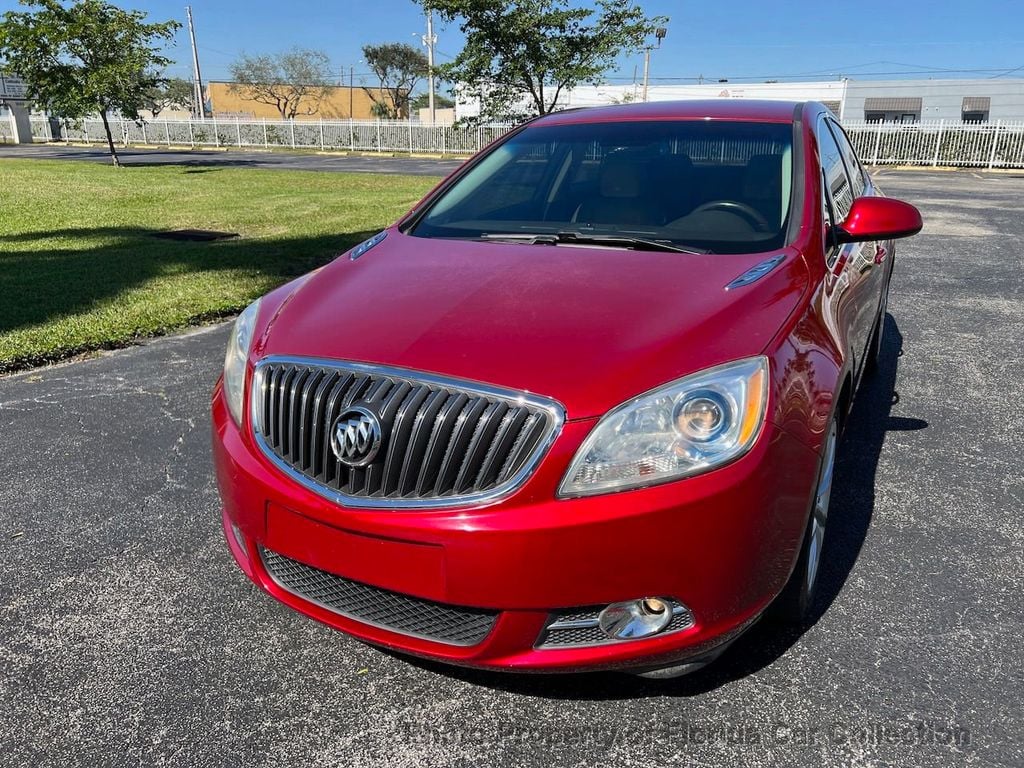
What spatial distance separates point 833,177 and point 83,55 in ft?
86.6

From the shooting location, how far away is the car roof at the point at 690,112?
11.2ft

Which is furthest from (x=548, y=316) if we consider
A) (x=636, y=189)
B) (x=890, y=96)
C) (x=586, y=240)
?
(x=890, y=96)

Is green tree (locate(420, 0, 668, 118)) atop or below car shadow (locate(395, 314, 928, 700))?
atop

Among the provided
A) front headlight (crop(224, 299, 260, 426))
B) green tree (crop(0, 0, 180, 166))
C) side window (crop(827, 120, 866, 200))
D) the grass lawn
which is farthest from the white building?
front headlight (crop(224, 299, 260, 426))

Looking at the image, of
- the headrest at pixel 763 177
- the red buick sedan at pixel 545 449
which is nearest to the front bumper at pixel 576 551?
the red buick sedan at pixel 545 449

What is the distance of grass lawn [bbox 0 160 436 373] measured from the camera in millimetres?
5957

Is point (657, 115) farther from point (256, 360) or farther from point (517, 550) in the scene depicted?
point (517, 550)

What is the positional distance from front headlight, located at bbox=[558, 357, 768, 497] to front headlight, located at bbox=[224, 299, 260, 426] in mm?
1077

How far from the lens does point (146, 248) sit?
9117mm

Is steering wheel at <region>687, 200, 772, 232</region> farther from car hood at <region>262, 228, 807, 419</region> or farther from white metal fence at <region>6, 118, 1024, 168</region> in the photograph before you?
white metal fence at <region>6, 118, 1024, 168</region>

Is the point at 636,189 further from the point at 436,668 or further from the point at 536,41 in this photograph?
the point at 536,41

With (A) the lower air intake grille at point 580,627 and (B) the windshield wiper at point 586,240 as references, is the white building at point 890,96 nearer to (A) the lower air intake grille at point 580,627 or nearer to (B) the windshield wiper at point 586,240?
(B) the windshield wiper at point 586,240

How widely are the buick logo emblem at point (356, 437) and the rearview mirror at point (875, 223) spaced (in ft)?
6.27

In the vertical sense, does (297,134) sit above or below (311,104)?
below
